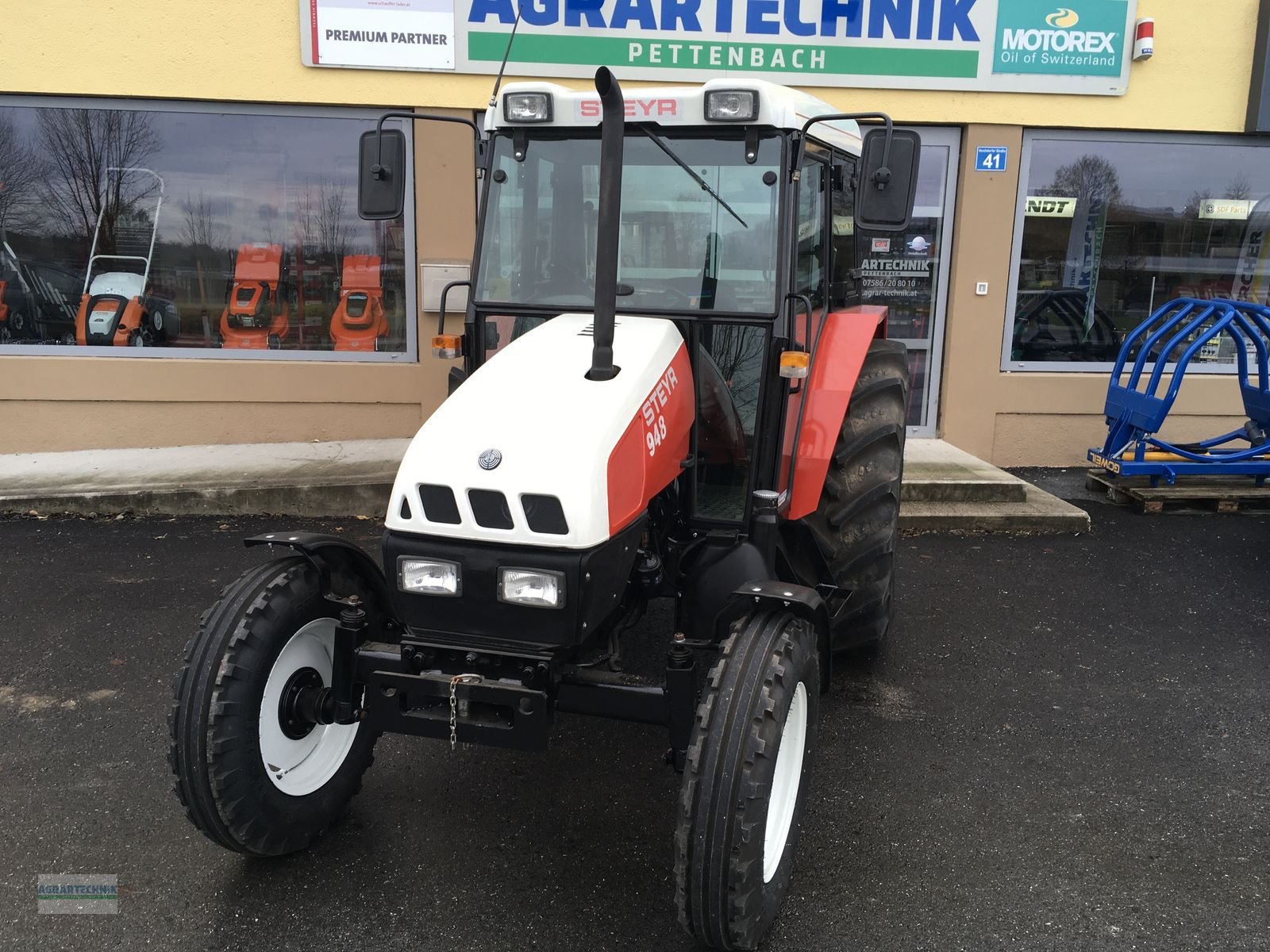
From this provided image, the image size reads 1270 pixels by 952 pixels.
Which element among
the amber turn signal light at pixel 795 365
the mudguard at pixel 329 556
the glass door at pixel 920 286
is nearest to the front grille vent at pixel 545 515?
the mudguard at pixel 329 556

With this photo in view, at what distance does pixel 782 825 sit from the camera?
104 inches

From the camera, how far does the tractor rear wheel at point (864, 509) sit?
3.74 m

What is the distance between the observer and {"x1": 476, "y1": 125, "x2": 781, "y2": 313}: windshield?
326 cm

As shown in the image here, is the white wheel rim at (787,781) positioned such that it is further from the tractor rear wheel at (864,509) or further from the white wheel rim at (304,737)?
the white wheel rim at (304,737)

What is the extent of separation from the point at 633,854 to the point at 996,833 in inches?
46.0

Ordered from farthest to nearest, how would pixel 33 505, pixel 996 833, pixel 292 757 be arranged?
pixel 33 505 < pixel 996 833 < pixel 292 757

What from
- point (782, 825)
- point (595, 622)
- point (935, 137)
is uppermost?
point (935, 137)

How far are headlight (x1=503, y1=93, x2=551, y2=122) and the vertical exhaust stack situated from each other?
32.0 inches

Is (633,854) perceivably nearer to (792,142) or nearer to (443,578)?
(443,578)

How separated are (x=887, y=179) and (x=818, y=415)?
876mm

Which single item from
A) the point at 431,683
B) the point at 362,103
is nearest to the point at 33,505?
the point at 362,103

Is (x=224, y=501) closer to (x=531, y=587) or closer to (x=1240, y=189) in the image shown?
A: (x=531, y=587)

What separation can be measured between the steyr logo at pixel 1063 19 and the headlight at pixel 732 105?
5499 mm

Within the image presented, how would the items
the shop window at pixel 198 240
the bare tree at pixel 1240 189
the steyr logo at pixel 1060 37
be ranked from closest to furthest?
the steyr logo at pixel 1060 37 < the shop window at pixel 198 240 < the bare tree at pixel 1240 189
